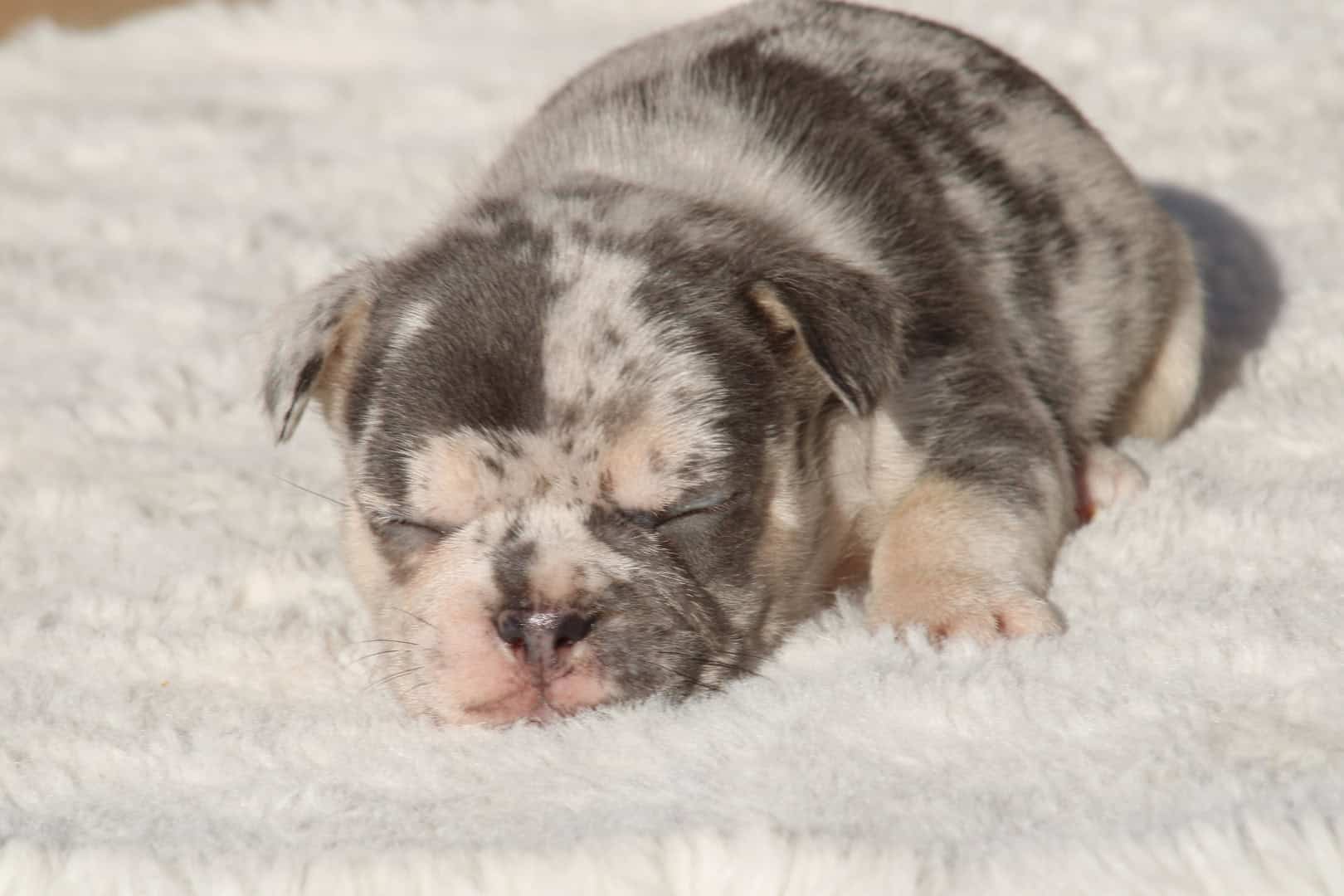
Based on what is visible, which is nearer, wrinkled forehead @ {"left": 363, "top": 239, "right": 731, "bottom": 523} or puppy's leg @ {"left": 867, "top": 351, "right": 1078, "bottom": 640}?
wrinkled forehead @ {"left": 363, "top": 239, "right": 731, "bottom": 523}

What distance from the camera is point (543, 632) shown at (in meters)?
3.23

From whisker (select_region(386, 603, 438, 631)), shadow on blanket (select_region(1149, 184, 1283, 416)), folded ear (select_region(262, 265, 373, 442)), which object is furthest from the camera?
shadow on blanket (select_region(1149, 184, 1283, 416))

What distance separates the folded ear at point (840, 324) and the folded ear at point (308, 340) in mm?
876

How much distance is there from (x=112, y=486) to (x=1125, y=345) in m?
2.74

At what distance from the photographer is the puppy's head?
3301 millimetres

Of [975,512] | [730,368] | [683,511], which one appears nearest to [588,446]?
[683,511]

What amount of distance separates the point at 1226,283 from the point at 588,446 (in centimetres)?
314

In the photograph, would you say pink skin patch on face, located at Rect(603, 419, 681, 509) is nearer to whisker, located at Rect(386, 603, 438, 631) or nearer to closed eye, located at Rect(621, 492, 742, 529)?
closed eye, located at Rect(621, 492, 742, 529)

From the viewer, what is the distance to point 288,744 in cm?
338

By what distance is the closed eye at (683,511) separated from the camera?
3.44 meters

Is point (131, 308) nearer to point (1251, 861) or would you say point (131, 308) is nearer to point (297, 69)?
point (297, 69)

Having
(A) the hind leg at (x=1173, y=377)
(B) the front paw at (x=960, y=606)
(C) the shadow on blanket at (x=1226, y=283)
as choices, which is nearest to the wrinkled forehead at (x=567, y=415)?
(B) the front paw at (x=960, y=606)

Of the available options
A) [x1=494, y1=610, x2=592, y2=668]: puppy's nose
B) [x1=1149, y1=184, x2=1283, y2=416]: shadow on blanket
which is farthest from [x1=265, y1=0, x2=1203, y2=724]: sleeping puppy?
[x1=1149, y1=184, x2=1283, y2=416]: shadow on blanket

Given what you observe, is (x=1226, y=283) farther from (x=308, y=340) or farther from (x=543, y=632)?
(x=543, y=632)
